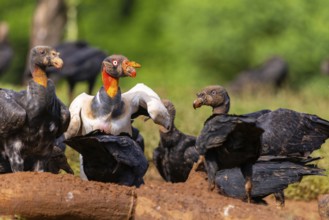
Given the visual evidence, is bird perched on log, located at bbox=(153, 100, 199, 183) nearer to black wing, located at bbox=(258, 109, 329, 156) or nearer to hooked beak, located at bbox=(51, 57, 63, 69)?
black wing, located at bbox=(258, 109, 329, 156)

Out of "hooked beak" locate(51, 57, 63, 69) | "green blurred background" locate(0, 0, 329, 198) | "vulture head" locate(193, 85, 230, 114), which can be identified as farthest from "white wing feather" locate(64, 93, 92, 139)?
"green blurred background" locate(0, 0, 329, 198)

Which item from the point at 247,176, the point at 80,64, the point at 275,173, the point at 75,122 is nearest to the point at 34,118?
the point at 75,122

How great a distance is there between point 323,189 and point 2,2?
2877 cm

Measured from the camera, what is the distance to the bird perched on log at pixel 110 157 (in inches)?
340

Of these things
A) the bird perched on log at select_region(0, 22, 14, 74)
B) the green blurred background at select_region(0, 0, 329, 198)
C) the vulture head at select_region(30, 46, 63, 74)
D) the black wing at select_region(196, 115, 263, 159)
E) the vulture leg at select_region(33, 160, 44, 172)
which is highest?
the green blurred background at select_region(0, 0, 329, 198)

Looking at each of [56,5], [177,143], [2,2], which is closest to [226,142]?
[177,143]

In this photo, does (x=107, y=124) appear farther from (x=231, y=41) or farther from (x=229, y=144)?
(x=231, y=41)

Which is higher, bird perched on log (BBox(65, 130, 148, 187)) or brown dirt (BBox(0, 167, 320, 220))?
bird perched on log (BBox(65, 130, 148, 187))

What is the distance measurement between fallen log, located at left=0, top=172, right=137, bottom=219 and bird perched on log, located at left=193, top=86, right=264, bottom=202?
0.83 meters

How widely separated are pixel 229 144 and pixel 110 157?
1.13 m

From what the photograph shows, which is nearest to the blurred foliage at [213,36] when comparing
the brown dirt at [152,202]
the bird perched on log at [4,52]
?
the bird perched on log at [4,52]

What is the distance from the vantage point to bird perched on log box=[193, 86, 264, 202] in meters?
8.16

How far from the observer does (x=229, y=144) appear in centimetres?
837

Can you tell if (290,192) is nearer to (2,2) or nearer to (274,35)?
(274,35)
